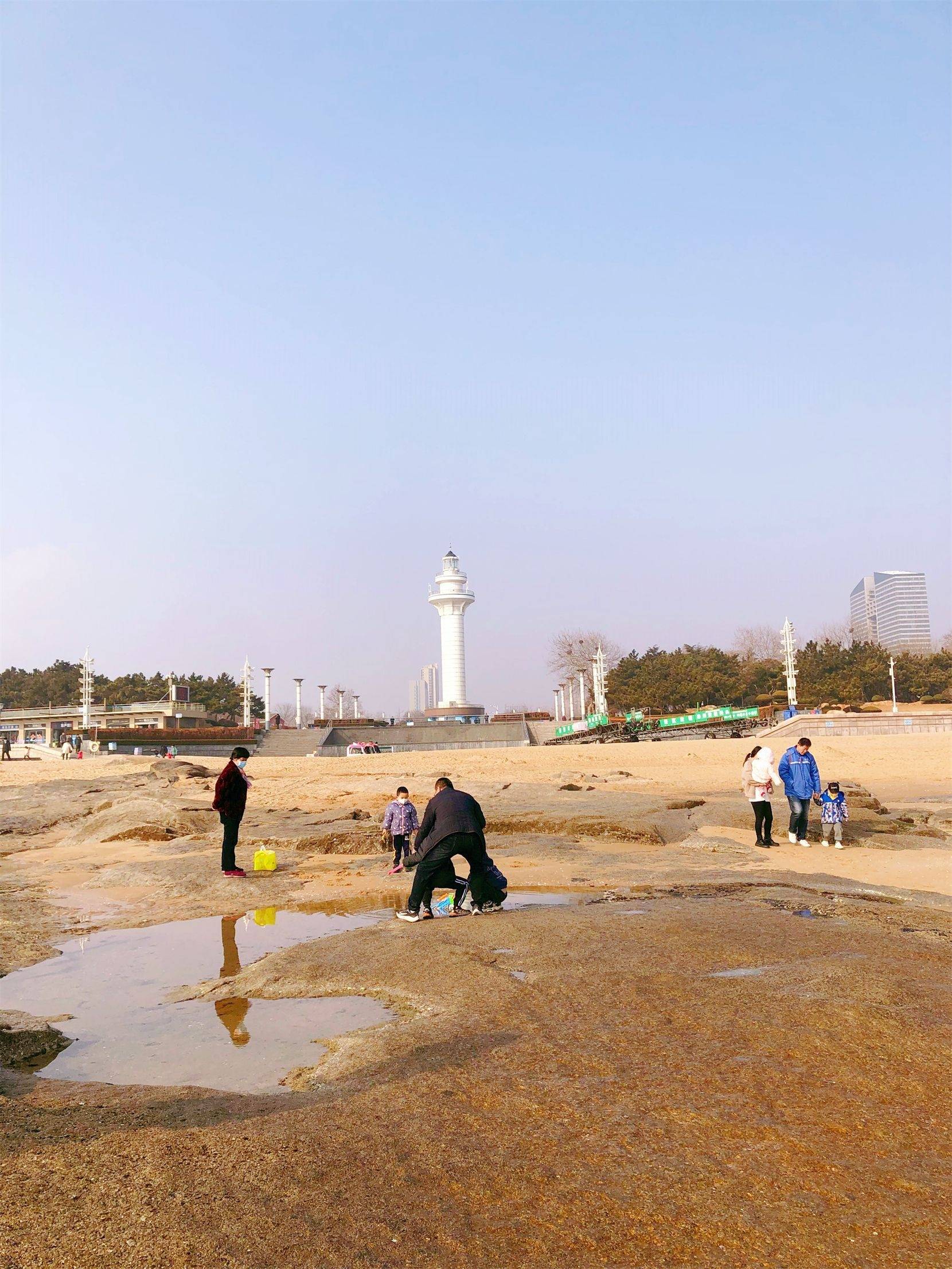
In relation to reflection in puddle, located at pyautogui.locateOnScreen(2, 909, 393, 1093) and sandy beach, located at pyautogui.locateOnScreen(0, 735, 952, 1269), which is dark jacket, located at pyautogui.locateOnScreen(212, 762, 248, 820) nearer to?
sandy beach, located at pyautogui.locateOnScreen(0, 735, 952, 1269)

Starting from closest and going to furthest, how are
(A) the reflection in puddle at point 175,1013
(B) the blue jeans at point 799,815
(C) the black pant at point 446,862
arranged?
1. (A) the reflection in puddle at point 175,1013
2. (C) the black pant at point 446,862
3. (B) the blue jeans at point 799,815

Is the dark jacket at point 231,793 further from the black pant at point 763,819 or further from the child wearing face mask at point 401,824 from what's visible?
the black pant at point 763,819

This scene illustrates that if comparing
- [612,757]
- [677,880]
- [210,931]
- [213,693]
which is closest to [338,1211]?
[210,931]

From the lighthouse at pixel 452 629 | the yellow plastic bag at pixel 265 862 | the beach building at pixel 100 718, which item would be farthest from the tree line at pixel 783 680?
the yellow plastic bag at pixel 265 862

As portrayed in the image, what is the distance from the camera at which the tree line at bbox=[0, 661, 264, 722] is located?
8119 centimetres

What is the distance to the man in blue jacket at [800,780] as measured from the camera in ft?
42.2

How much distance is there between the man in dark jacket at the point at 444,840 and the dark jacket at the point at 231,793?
425cm

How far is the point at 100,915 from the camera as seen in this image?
10.3m

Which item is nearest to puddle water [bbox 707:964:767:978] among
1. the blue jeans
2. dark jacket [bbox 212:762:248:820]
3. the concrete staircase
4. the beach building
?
the blue jeans

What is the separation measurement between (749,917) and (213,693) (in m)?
77.4

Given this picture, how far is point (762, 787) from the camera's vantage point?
43.4 feet

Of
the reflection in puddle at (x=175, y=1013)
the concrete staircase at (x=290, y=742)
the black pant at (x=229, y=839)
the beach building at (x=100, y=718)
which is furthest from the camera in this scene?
the beach building at (x=100, y=718)

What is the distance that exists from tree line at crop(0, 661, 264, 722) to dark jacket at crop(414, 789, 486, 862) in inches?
2952

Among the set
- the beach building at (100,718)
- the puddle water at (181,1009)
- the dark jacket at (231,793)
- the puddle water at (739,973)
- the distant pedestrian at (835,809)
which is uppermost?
the beach building at (100,718)
